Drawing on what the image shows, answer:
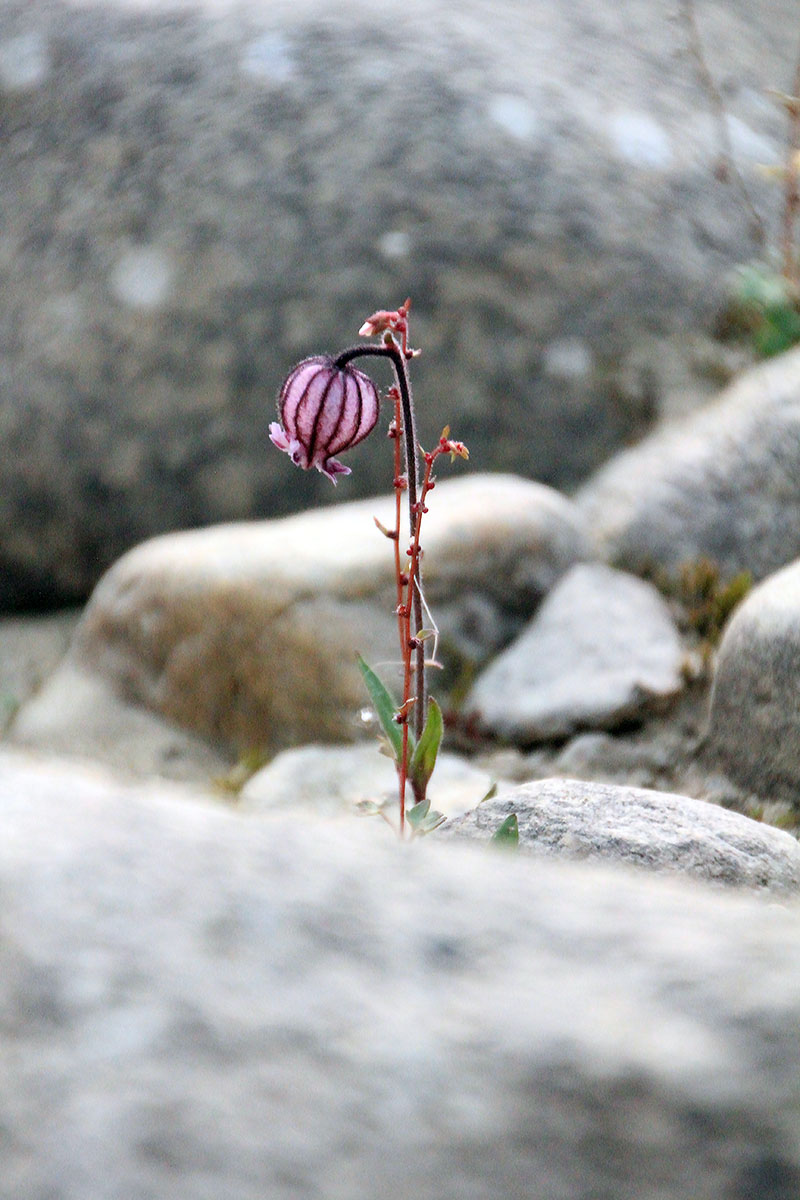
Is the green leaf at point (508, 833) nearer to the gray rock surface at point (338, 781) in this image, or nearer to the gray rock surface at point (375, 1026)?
the gray rock surface at point (375, 1026)

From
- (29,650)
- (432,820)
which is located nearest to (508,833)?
(432,820)

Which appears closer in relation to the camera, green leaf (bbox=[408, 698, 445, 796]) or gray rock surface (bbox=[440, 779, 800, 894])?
gray rock surface (bbox=[440, 779, 800, 894])

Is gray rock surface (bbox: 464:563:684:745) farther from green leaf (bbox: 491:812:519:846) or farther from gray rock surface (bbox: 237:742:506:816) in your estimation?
green leaf (bbox: 491:812:519:846)

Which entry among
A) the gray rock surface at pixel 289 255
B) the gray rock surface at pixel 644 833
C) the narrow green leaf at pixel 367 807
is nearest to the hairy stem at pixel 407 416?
the narrow green leaf at pixel 367 807

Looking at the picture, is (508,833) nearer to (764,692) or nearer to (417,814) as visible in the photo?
(417,814)

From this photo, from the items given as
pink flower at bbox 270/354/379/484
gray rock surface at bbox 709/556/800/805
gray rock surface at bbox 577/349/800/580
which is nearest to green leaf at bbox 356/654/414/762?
pink flower at bbox 270/354/379/484

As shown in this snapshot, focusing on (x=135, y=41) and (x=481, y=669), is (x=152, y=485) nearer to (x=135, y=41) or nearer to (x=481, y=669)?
(x=481, y=669)
